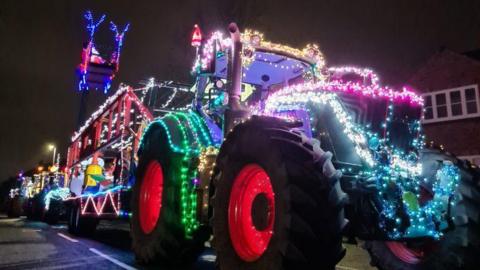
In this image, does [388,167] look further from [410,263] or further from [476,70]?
[476,70]

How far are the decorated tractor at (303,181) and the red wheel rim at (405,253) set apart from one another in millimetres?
17

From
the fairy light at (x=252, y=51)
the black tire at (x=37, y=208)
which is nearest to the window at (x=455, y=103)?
the fairy light at (x=252, y=51)

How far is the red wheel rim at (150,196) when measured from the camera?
6.66m

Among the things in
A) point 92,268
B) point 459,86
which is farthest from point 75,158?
point 459,86

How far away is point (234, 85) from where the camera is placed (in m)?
5.75

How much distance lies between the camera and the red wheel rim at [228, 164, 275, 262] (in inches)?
166

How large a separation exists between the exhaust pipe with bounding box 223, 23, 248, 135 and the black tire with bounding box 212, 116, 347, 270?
4.28 feet

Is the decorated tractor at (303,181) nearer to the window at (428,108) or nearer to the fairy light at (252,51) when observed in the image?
the fairy light at (252,51)

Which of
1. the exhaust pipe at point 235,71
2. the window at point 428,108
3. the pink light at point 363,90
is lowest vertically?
the pink light at point 363,90

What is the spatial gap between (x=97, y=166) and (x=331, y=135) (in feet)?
25.5

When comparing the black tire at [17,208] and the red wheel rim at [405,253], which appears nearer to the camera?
the red wheel rim at [405,253]

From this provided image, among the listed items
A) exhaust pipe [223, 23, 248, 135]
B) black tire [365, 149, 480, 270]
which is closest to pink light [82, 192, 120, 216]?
exhaust pipe [223, 23, 248, 135]

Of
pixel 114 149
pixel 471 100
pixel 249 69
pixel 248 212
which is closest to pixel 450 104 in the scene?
pixel 471 100

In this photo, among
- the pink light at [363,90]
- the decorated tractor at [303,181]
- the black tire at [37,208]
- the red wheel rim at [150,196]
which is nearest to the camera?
the decorated tractor at [303,181]
